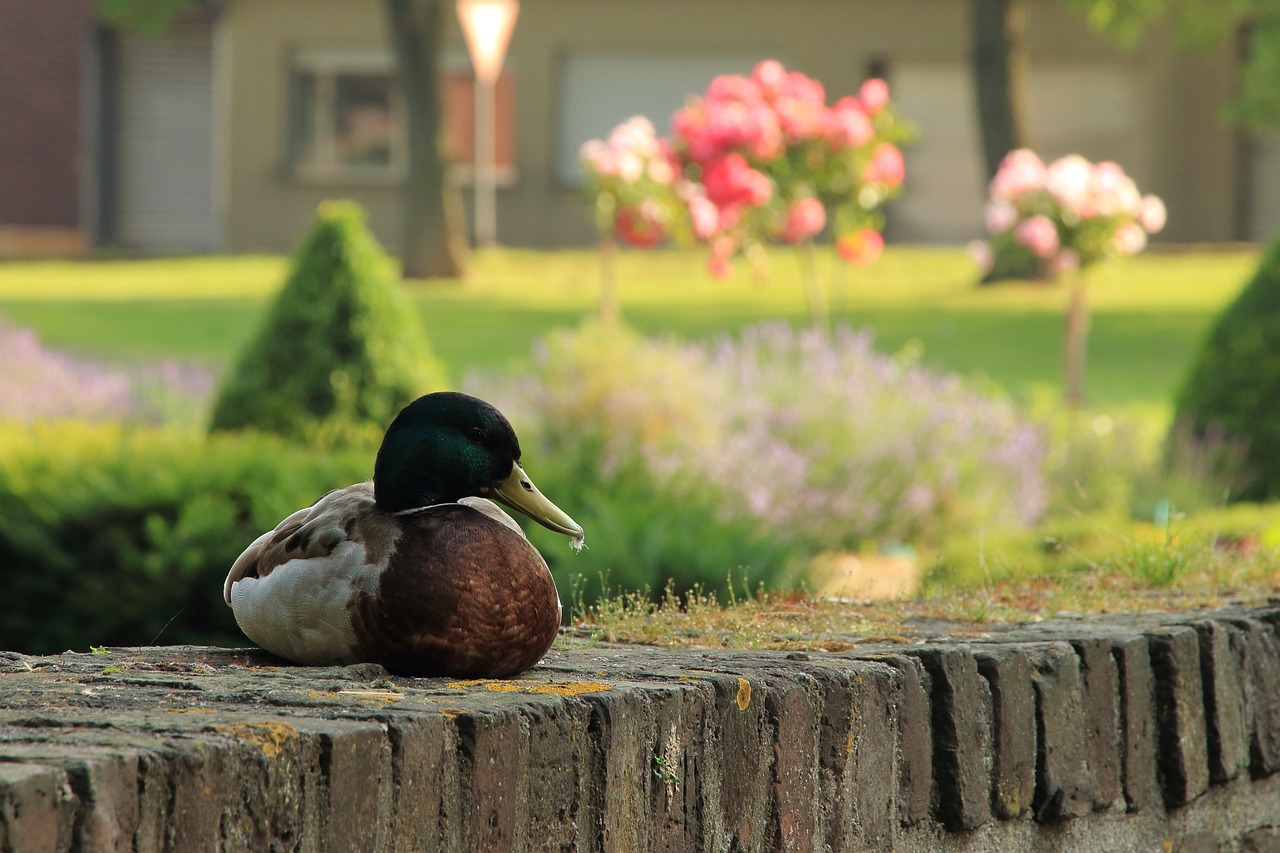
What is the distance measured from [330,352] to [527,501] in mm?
4754

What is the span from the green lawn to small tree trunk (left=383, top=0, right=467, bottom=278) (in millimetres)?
484

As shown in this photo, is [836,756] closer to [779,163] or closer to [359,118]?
[779,163]

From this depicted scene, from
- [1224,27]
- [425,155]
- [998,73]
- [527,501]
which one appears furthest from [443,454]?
[1224,27]

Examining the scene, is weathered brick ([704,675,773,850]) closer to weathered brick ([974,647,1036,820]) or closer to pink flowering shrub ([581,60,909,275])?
weathered brick ([974,647,1036,820])

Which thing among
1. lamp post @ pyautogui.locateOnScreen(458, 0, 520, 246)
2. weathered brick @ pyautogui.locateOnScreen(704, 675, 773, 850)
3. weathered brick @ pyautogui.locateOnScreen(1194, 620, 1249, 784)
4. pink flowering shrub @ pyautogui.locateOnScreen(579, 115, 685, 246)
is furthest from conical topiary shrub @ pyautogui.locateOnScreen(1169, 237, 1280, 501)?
lamp post @ pyautogui.locateOnScreen(458, 0, 520, 246)

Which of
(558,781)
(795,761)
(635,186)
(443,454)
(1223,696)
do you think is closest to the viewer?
(558,781)

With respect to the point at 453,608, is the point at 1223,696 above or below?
below

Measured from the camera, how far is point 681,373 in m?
8.73

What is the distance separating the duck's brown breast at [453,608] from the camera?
2.51 m

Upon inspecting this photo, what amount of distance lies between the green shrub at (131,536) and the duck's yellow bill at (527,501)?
3.00m

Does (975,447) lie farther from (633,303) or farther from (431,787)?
(633,303)

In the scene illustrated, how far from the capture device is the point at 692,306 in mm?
19391

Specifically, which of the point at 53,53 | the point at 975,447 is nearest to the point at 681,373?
the point at 975,447

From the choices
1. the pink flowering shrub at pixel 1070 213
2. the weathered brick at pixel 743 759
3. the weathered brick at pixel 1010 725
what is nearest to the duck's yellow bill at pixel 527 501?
the weathered brick at pixel 743 759
